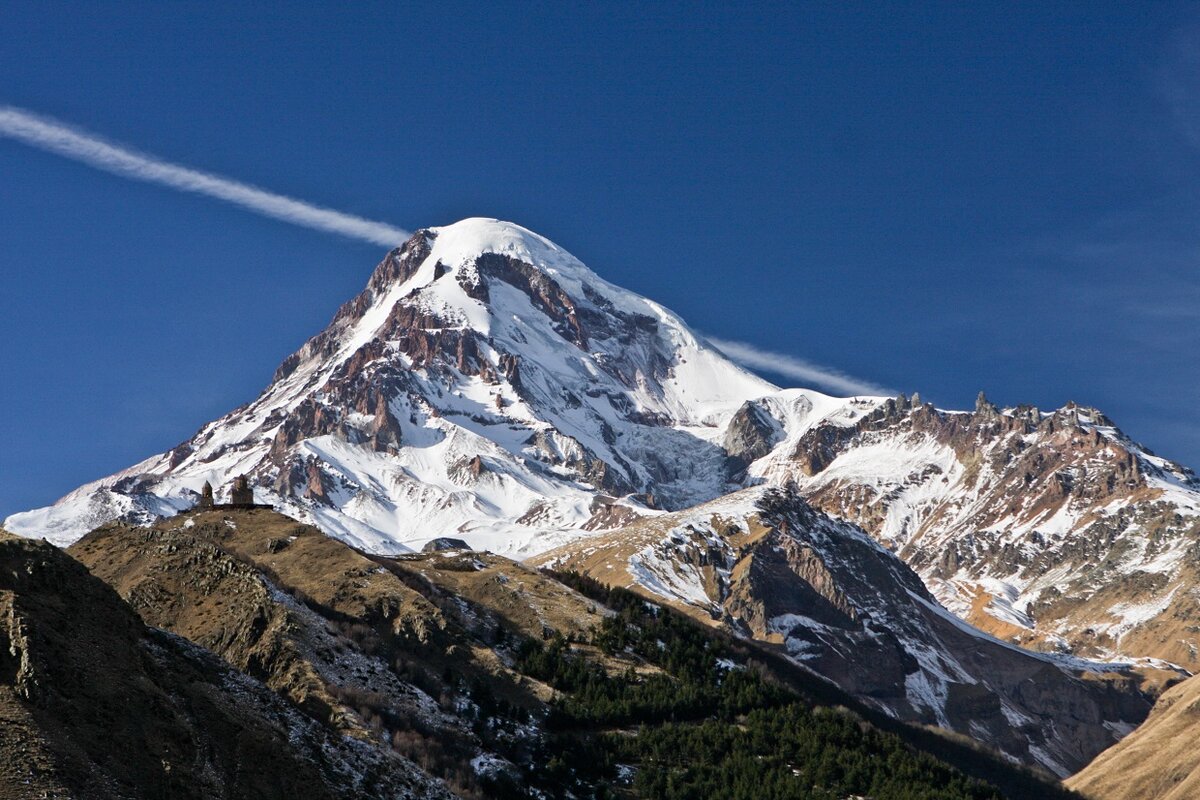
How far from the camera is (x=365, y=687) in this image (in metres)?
101

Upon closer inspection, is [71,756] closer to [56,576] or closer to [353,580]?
[56,576]

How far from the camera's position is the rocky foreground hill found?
58.3 meters

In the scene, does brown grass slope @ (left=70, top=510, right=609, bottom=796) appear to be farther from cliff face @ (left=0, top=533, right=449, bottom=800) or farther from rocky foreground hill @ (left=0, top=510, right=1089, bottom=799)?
cliff face @ (left=0, top=533, right=449, bottom=800)

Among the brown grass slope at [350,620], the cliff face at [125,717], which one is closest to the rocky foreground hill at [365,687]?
the cliff face at [125,717]

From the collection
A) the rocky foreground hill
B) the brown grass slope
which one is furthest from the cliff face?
the brown grass slope

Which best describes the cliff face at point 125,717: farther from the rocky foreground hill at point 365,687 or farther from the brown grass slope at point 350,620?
the brown grass slope at point 350,620

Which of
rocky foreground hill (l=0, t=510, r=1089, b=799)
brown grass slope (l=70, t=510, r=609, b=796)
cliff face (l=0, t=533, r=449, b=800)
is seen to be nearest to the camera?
cliff face (l=0, t=533, r=449, b=800)

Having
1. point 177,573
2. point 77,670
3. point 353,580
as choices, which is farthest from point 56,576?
point 353,580

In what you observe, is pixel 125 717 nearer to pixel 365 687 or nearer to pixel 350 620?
pixel 365 687

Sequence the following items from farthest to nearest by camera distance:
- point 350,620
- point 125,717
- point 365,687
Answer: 1. point 350,620
2. point 365,687
3. point 125,717

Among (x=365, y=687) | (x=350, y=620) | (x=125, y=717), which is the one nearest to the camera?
(x=125, y=717)

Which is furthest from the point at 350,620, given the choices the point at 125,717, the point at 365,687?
the point at 125,717

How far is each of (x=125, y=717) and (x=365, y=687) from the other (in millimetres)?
43046

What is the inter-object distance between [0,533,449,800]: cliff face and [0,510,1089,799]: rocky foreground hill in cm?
12
